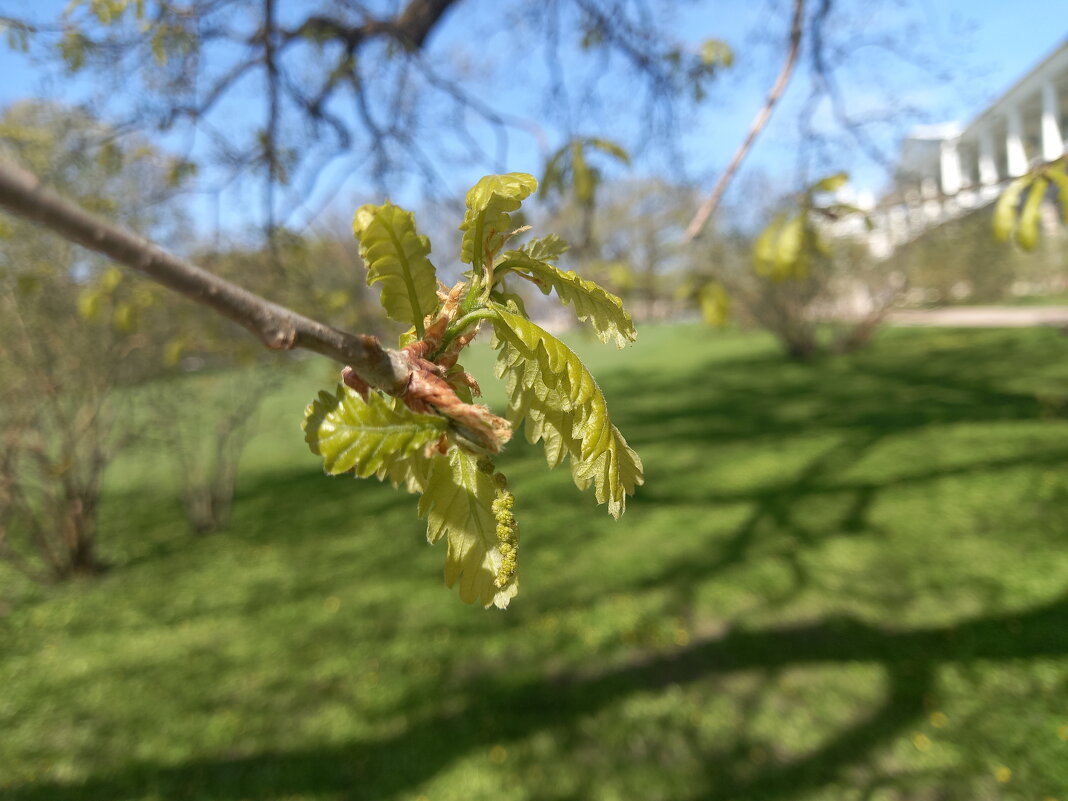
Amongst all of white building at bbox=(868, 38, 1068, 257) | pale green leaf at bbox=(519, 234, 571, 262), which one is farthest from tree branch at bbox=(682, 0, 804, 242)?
white building at bbox=(868, 38, 1068, 257)

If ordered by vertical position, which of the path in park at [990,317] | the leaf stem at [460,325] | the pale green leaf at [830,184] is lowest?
the path in park at [990,317]

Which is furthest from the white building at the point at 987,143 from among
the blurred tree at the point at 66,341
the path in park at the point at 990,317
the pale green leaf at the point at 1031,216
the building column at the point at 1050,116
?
the blurred tree at the point at 66,341

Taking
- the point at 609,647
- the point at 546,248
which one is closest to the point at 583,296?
the point at 546,248

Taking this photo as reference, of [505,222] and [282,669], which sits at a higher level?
[505,222]

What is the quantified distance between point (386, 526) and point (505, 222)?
5.74 metres

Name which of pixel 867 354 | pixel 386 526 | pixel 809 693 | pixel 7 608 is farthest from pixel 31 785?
pixel 867 354

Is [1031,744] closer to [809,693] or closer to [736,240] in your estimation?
[809,693]

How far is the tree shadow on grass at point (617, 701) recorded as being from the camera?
9.30ft

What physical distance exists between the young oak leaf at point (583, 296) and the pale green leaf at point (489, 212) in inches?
1.2

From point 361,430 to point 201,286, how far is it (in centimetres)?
22

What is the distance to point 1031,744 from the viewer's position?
2.75 meters

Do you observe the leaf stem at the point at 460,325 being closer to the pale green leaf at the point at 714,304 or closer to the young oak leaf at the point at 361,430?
the young oak leaf at the point at 361,430

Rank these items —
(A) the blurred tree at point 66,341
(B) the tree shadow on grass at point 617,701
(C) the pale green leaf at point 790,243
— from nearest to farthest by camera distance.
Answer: (C) the pale green leaf at point 790,243
(B) the tree shadow on grass at point 617,701
(A) the blurred tree at point 66,341

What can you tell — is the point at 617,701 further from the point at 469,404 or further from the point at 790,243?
the point at 469,404
